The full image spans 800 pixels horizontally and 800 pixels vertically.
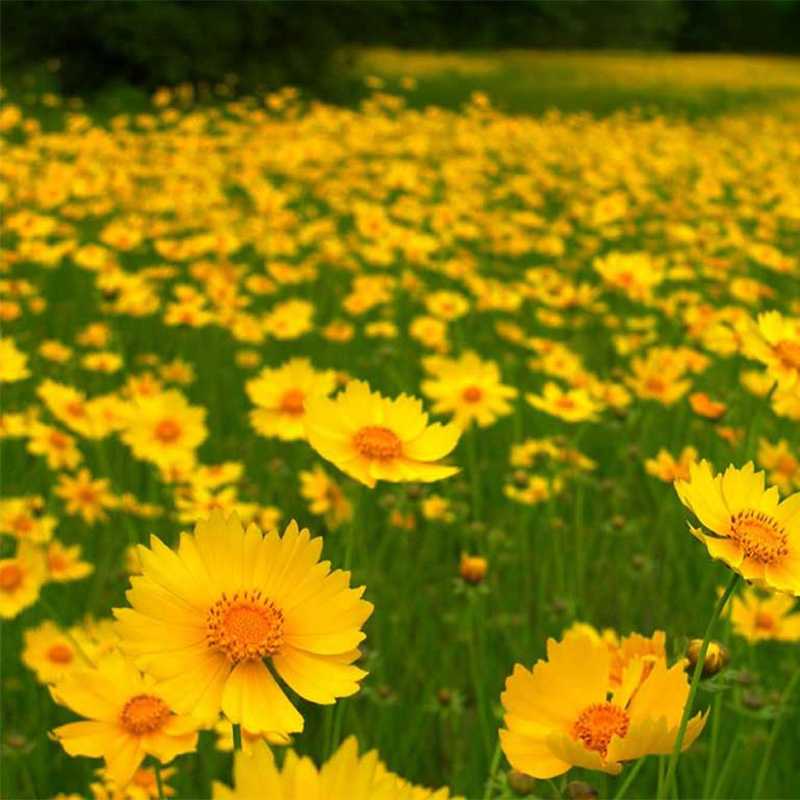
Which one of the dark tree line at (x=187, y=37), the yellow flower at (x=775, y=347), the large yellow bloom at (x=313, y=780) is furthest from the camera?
the dark tree line at (x=187, y=37)

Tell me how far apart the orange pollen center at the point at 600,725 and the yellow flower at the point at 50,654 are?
541 millimetres

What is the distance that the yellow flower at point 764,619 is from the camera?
1.14m

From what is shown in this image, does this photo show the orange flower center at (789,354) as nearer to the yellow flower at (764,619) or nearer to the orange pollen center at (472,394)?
the yellow flower at (764,619)

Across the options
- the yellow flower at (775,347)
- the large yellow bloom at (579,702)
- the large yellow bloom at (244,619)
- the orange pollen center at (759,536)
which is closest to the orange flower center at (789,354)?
the yellow flower at (775,347)

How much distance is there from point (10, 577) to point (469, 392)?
26.7 inches

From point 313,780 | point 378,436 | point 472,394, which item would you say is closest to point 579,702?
point 313,780

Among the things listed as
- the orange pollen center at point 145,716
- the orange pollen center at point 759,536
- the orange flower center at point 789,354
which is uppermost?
the orange pollen center at point 759,536

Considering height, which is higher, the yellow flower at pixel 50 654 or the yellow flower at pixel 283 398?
the yellow flower at pixel 283 398

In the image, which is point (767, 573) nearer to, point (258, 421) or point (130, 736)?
point (130, 736)

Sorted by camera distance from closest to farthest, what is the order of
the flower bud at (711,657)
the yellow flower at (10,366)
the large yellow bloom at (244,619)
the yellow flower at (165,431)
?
the large yellow bloom at (244,619) → the flower bud at (711,657) → the yellow flower at (10,366) → the yellow flower at (165,431)

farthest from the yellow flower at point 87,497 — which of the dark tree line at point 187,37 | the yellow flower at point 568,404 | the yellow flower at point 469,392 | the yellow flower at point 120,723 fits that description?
the dark tree line at point 187,37

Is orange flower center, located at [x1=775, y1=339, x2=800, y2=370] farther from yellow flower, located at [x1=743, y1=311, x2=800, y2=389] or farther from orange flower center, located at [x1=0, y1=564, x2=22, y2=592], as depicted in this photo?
orange flower center, located at [x1=0, y1=564, x2=22, y2=592]

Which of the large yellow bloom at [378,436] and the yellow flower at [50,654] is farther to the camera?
the yellow flower at [50,654]

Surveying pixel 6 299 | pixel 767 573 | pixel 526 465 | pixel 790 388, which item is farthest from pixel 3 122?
pixel 767 573
